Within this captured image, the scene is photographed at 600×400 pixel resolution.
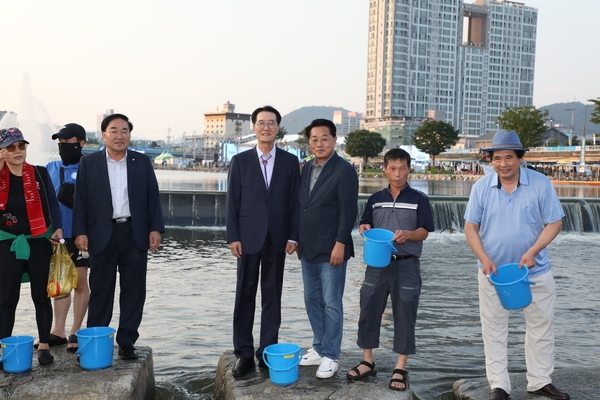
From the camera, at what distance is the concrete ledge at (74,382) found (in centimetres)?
379

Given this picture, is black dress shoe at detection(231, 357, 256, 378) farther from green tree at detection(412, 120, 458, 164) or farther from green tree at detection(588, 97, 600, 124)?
green tree at detection(412, 120, 458, 164)

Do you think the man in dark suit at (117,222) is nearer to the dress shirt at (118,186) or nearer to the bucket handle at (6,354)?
the dress shirt at (118,186)

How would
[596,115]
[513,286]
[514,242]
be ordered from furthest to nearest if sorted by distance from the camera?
[596,115] < [514,242] < [513,286]

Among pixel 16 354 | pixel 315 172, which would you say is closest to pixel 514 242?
pixel 315 172

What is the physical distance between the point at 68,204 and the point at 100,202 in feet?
1.60

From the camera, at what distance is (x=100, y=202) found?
4.36 meters

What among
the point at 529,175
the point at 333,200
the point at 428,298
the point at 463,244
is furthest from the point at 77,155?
the point at 463,244

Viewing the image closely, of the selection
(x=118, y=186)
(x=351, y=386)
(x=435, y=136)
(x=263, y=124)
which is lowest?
(x=351, y=386)

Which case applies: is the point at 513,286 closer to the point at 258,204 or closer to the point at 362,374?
the point at 362,374

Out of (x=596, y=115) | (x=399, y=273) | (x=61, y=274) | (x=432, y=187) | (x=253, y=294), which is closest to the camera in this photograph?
(x=399, y=273)

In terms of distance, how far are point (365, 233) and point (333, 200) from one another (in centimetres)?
33

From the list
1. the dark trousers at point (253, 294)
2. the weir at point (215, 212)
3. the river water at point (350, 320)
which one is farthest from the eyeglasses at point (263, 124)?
the weir at point (215, 212)

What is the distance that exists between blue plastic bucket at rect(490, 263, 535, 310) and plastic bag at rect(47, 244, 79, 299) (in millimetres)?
3016

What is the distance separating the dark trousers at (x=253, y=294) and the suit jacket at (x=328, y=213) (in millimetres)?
261
